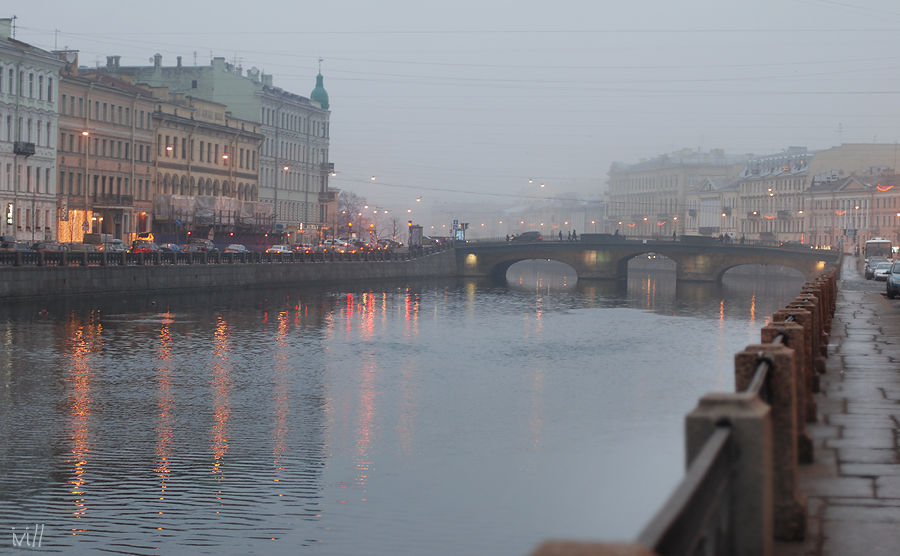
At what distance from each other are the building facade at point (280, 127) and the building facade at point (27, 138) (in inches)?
1036

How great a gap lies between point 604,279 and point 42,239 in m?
53.0

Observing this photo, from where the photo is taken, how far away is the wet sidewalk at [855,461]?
8227mm

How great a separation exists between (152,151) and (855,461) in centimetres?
8730

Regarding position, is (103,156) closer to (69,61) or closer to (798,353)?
(69,61)

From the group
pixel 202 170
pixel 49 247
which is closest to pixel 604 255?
pixel 202 170

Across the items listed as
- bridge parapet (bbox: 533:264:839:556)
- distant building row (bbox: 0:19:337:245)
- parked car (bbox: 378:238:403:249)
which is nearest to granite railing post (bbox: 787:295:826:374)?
bridge parapet (bbox: 533:264:839:556)

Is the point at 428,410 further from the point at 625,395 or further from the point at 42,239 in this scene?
the point at 42,239

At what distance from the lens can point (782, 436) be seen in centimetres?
805

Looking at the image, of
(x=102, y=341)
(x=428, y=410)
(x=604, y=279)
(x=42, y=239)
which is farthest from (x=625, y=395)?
(x=604, y=279)

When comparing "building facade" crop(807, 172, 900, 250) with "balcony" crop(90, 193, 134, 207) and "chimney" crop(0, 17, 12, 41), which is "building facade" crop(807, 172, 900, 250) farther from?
"chimney" crop(0, 17, 12, 41)

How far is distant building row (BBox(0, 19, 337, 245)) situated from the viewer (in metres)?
76.0

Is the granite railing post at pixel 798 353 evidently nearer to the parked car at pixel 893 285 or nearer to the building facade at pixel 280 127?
the parked car at pixel 893 285

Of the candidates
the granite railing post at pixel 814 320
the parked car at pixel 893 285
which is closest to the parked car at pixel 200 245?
the parked car at pixel 893 285

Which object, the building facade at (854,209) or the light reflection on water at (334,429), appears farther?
the building facade at (854,209)
